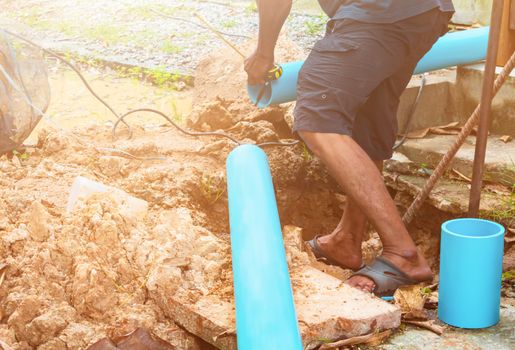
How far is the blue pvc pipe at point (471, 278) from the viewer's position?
2.70 m

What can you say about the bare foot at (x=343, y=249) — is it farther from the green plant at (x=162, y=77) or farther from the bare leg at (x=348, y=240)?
the green plant at (x=162, y=77)

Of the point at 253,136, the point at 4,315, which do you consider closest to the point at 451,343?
the point at 4,315

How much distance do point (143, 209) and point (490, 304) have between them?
1446 mm

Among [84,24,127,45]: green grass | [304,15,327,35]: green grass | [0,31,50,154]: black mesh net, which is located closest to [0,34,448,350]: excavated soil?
[0,31,50,154]: black mesh net

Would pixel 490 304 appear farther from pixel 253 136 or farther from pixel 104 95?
pixel 104 95

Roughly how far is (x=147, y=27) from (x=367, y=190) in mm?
5486

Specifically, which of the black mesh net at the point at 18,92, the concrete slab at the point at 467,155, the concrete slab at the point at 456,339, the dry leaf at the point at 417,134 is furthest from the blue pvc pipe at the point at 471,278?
the black mesh net at the point at 18,92

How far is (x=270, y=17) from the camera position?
3383 millimetres

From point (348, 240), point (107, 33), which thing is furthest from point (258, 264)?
point (107, 33)

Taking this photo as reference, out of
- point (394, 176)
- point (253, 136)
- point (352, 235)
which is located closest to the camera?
point (352, 235)

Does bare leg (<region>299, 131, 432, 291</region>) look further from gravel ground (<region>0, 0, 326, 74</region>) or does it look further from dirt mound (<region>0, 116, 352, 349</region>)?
gravel ground (<region>0, 0, 326, 74</region>)

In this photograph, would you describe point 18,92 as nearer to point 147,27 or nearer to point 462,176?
point 462,176

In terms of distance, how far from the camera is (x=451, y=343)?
2.60 metres

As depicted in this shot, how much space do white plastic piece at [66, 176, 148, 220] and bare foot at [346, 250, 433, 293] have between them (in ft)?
3.06
